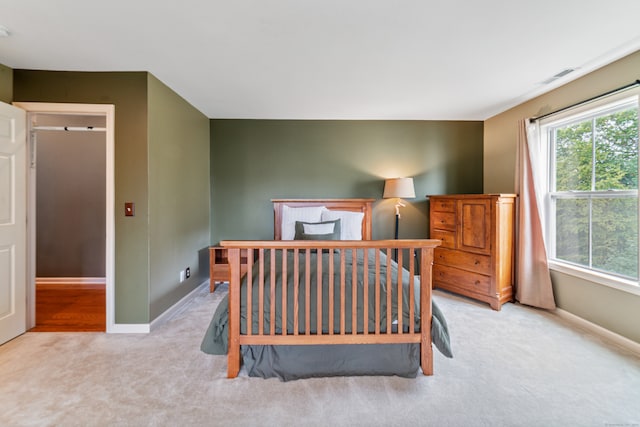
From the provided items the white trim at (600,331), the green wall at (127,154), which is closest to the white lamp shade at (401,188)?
the white trim at (600,331)

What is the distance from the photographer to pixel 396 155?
3969 millimetres

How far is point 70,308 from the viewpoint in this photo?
2969 mm

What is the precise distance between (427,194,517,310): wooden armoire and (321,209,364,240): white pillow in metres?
1.14

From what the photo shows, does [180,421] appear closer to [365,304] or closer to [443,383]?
[365,304]

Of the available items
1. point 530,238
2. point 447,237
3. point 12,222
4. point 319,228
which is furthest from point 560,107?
point 12,222

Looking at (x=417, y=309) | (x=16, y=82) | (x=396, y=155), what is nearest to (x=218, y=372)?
(x=417, y=309)

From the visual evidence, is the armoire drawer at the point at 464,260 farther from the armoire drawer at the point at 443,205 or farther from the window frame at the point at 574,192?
the window frame at the point at 574,192

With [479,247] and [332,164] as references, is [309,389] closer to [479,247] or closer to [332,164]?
[479,247]

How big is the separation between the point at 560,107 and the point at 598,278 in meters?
1.75

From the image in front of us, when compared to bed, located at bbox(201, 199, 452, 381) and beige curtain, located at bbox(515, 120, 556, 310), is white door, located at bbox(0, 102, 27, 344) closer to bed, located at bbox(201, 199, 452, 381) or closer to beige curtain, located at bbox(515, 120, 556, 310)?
bed, located at bbox(201, 199, 452, 381)

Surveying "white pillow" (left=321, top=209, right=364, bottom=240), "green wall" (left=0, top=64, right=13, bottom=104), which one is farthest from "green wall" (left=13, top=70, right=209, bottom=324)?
"white pillow" (left=321, top=209, right=364, bottom=240)

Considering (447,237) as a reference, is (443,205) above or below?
above

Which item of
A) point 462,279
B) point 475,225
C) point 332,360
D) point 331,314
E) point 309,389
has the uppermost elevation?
point 475,225

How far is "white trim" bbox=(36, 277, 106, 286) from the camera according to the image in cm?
372
